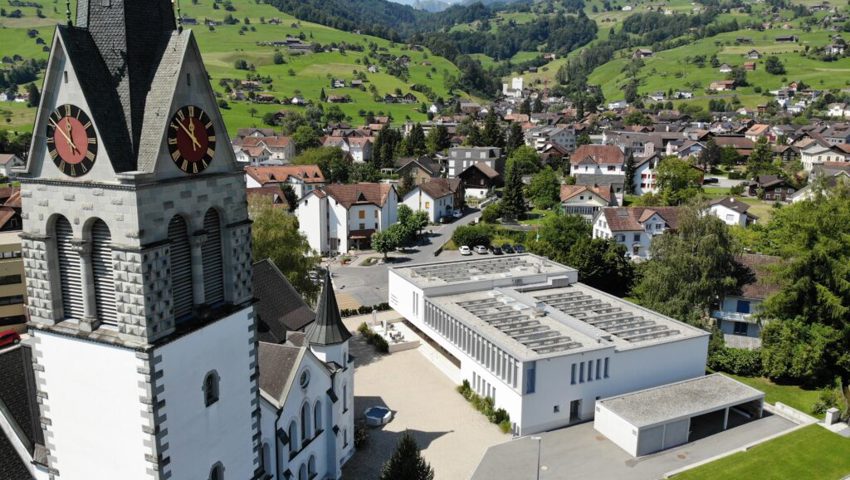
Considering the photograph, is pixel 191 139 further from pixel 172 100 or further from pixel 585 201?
pixel 585 201

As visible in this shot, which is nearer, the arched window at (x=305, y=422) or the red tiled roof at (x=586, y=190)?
the arched window at (x=305, y=422)

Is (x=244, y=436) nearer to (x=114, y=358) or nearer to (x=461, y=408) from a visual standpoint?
(x=114, y=358)

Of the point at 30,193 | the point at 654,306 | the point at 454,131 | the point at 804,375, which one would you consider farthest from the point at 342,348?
the point at 454,131

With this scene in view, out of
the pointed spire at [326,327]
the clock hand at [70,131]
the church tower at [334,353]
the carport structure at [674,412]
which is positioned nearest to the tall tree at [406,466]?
the church tower at [334,353]

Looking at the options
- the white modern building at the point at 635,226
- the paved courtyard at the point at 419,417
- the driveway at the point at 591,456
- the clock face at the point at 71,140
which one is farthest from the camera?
the white modern building at the point at 635,226

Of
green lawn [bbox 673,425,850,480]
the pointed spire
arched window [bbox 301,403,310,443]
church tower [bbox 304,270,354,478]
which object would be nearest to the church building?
arched window [bbox 301,403,310,443]

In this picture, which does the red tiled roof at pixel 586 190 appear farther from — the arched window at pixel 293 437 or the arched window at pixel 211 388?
the arched window at pixel 211 388

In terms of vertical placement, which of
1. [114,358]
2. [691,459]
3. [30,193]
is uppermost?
[30,193]
